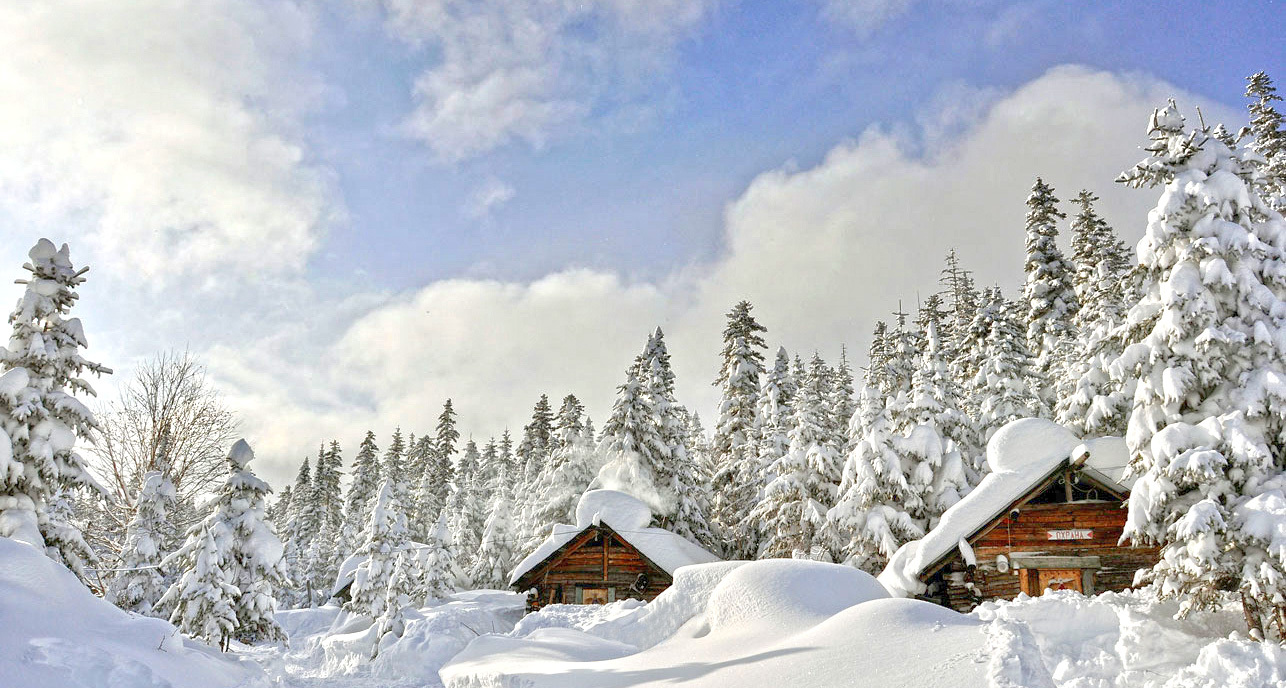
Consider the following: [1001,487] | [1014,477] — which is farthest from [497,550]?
[1014,477]

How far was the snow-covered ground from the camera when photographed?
340 inches

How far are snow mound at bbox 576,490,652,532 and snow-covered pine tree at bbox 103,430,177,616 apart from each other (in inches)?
568

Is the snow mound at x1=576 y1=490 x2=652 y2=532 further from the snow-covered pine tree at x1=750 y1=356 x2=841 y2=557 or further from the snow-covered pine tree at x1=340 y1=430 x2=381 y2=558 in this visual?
the snow-covered pine tree at x1=340 y1=430 x2=381 y2=558

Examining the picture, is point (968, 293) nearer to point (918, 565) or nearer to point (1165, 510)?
point (918, 565)

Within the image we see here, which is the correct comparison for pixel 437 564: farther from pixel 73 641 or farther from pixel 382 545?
pixel 73 641

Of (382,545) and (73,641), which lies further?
(382,545)

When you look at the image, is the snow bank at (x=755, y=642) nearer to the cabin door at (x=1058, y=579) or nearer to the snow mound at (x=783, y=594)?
the snow mound at (x=783, y=594)

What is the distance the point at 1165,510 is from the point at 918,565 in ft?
26.2

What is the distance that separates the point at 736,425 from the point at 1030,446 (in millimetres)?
21151

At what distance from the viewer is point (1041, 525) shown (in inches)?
841

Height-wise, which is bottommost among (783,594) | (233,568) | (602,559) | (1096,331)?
(783,594)

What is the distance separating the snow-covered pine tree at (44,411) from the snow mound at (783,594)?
47.7 feet

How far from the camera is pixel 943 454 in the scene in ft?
87.8

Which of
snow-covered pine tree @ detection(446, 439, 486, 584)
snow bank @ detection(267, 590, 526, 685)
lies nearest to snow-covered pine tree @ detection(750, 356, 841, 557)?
snow bank @ detection(267, 590, 526, 685)
